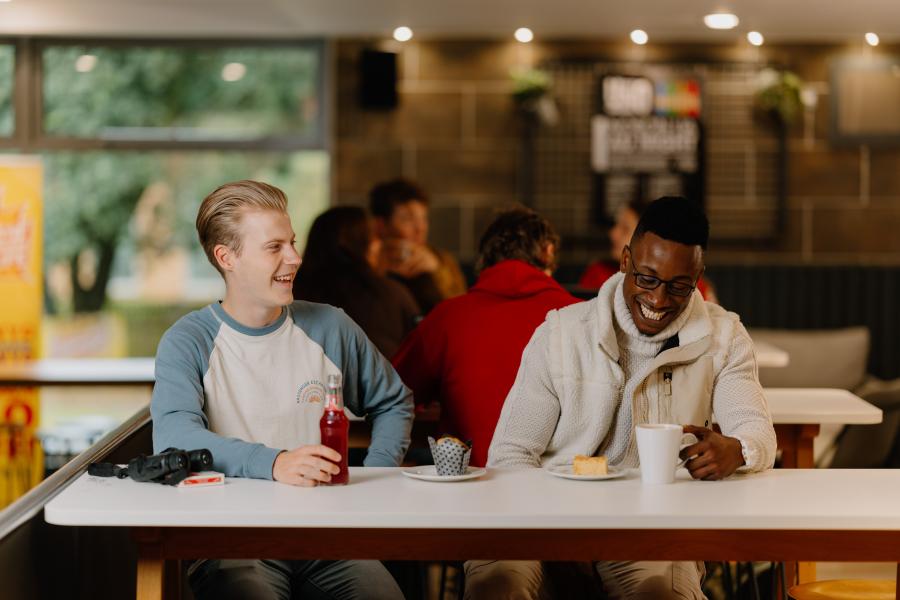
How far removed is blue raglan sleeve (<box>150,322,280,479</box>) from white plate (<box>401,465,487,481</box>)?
0.25 metres

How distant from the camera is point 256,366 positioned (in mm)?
2533

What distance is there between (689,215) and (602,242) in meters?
4.37

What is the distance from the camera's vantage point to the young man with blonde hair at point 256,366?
2.43m

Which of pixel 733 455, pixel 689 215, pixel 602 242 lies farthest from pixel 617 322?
pixel 602 242

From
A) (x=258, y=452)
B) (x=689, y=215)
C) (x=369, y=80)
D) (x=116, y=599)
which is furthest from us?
(x=369, y=80)

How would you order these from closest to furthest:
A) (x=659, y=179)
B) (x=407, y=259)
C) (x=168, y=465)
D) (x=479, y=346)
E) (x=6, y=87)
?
(x=168, y=465) → (x=479, y=346) → (x=407, y=259) → (x=659, y=179) → (x=6, y=87)

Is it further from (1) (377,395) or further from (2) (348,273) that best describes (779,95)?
(1) (377,395)

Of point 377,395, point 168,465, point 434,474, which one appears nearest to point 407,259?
point 377,395

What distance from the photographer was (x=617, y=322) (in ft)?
8.45

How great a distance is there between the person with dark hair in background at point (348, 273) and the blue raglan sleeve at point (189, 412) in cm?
143

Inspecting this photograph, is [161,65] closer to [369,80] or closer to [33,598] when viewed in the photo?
[369,80]

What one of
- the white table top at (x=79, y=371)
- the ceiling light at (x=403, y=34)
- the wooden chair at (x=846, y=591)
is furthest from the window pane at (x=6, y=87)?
the wooden chair at (x=846, y=591)

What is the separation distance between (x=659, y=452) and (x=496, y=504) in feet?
→ 1.12

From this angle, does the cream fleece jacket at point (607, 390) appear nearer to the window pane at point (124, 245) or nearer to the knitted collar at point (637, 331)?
the knitted collar at point (637, 331)
